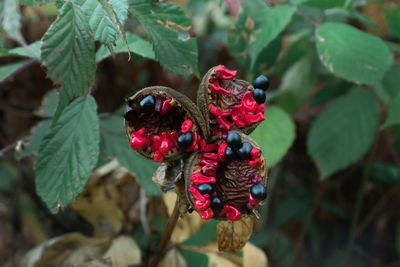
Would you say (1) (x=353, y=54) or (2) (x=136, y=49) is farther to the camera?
(1) (x=353, y=54)

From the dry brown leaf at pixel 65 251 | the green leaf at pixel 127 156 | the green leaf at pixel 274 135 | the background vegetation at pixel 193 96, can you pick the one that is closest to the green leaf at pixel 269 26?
the background vegetation at pixel 193 96

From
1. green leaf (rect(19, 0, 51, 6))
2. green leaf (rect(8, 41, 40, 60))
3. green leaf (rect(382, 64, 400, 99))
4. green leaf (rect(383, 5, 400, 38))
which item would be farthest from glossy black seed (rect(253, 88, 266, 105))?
green leaf (rect(383, 5, 400, 38))

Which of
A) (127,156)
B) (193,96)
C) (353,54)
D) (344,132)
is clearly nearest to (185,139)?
(127,156)

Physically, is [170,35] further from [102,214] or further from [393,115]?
[393,115]

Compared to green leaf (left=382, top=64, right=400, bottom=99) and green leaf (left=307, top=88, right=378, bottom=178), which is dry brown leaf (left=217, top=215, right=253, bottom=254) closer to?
green leaf (left=307, top=88, right=378, bottom=178)

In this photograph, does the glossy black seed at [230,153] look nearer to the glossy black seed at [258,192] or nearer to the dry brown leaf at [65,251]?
the glossy black seed at [258,192]

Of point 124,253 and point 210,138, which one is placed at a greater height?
point 210,138
